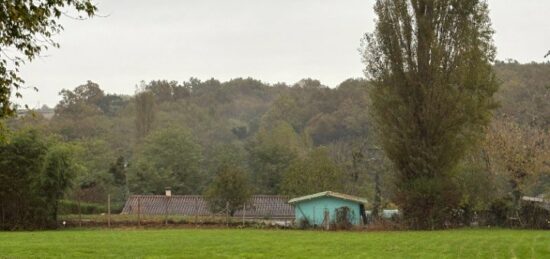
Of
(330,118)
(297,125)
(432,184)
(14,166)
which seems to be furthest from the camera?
(297,125)

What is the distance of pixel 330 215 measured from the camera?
36.0 meters

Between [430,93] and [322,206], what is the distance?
949 centimetres

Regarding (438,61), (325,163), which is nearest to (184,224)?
(325,163)

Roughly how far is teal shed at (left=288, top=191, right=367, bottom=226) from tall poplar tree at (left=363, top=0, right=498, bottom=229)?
4466 millimetres

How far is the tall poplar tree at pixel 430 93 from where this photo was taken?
31938 mm

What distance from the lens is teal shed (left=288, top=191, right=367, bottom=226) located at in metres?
36.6

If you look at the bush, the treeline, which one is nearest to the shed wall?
the treeline

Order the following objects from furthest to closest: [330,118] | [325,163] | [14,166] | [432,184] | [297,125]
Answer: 1. [297,125]
2. [330,118]
3. [325,163]
4. [14,166]
5. [432,184]

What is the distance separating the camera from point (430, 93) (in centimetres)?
3203

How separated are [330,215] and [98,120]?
52576 millimetres

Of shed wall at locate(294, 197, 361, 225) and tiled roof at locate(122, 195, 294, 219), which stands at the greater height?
tiled roof at locate(122, 195, 294, 219)

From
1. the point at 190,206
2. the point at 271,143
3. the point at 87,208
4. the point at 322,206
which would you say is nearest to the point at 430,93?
the point at 322,206

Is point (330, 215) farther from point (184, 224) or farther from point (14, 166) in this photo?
point (14, 166)

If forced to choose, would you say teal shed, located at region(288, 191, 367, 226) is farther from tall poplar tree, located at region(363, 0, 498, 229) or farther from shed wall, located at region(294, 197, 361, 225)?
tall poplar tree, located at region(363, 0, 498, 229)
